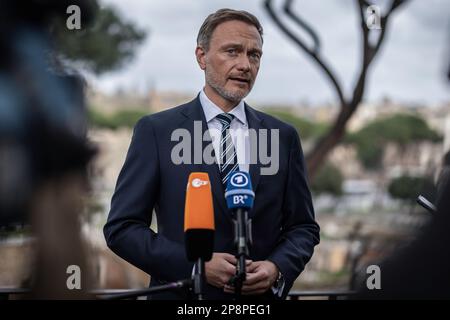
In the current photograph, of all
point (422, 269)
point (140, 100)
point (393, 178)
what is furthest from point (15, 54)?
point (393, 178)

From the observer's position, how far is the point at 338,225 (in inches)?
314

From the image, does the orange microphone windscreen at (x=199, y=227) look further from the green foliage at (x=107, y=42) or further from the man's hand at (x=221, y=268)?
the green foliage at (x=107, y=42)

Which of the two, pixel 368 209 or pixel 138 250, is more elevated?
pixel 138 250

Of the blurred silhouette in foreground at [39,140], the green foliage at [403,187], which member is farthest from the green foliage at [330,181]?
the blurred silhouette in foreground at [39,140]

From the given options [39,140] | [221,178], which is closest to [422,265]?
[221,178]

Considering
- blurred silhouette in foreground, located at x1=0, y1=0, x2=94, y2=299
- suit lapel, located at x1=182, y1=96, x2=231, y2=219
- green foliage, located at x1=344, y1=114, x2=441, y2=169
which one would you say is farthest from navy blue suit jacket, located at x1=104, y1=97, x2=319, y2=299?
green foliage, located at x1=344, y1=114, x2=441, y2=169

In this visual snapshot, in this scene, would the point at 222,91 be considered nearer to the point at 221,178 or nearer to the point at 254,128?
the point at 254,128

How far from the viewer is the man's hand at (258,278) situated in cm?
161

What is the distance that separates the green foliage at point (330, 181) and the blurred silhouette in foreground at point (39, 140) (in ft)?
18.9

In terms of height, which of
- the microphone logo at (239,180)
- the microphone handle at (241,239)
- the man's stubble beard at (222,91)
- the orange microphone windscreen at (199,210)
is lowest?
the microphone handle at (241,239)

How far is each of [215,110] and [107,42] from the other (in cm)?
415

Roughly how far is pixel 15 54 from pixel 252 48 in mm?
1104

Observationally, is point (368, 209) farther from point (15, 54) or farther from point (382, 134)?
point (15, 54)

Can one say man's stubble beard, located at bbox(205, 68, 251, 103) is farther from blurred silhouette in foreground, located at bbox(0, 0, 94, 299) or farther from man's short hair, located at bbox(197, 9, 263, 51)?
blurred silhouette in foreground, located at bbox(0, 0, 94, 299)
